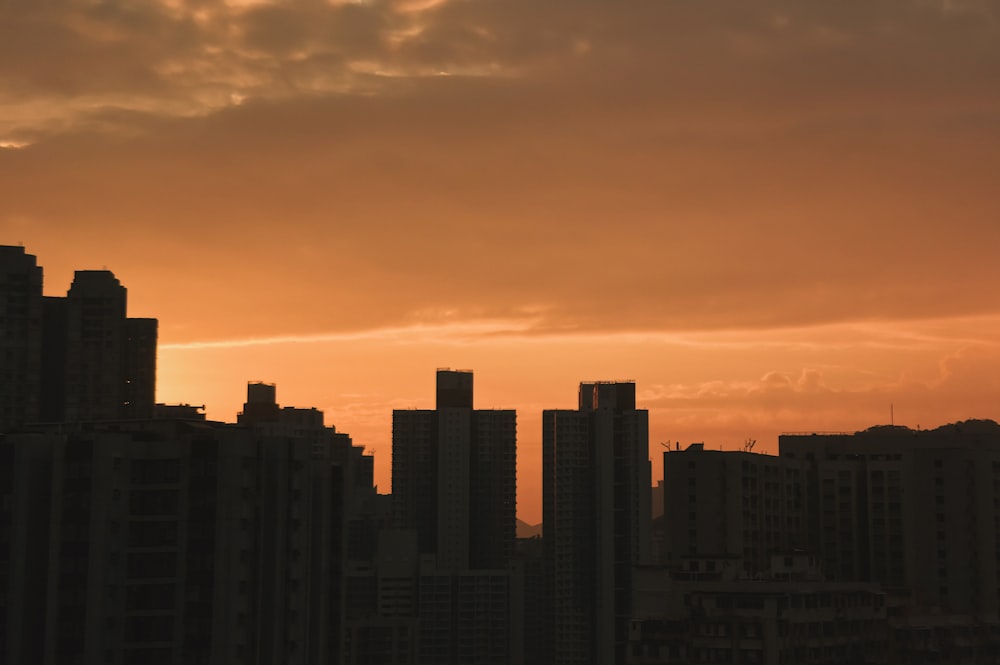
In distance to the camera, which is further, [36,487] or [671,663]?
[671,663]

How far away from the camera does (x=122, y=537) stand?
386ft

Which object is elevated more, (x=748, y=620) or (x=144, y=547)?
(x=144, y=547)

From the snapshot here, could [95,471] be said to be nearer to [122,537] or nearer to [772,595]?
[122,537]

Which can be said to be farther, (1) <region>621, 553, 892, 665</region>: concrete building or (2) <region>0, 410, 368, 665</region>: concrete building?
(1) <region>621, 553, 892, 665</region>: concrete building

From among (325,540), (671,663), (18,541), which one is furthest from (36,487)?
(671,663)

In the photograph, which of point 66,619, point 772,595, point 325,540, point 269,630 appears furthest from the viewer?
point 772,595

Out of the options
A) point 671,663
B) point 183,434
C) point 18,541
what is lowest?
point 671,663

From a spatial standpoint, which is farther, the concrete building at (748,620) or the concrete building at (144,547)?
the concrete building at (748,620)

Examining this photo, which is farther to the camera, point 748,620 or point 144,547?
point 748,620

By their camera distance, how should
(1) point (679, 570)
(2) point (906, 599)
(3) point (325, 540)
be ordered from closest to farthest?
(3) point (325, 540)
(1) point (679, 570)
(2) point (906, 599)

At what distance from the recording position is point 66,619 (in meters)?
115

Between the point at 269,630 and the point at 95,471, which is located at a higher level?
the point at 95,471

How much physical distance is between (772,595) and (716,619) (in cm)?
624

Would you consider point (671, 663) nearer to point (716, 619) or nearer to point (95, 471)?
point (716, 619)
